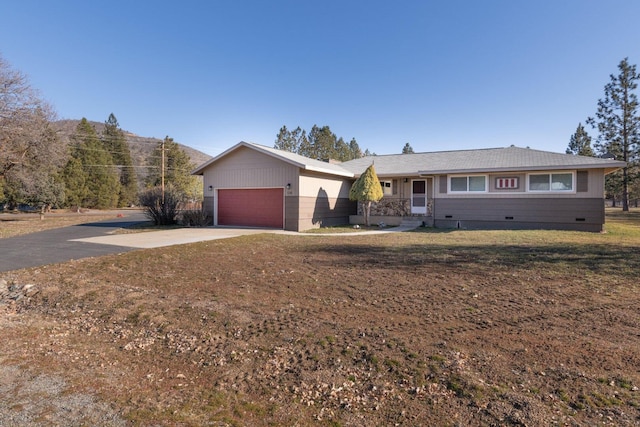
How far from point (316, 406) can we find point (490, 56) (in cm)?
1795

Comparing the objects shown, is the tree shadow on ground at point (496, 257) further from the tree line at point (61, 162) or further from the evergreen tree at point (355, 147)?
the evergreen tree at point (355, 147)

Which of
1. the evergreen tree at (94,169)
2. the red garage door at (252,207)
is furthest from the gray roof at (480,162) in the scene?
the evergreen tree at (94,169)

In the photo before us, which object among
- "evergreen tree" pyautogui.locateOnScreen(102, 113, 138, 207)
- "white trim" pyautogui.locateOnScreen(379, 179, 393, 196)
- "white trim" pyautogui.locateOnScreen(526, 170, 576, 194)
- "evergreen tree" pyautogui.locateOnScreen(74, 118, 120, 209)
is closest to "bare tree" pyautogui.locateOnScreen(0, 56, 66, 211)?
"white trim" pyautogui.locateOnScreen(379, 179, 393, 196)

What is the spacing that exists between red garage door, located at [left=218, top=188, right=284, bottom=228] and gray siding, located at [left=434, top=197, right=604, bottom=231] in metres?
8.29

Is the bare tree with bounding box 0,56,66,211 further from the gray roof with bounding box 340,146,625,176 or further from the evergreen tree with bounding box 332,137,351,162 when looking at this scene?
the evergreen tree with bounding box 332,137,351,162

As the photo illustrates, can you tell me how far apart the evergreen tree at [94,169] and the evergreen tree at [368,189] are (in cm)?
4179

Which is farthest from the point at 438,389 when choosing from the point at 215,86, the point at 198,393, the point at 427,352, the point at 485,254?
the point at 215,86

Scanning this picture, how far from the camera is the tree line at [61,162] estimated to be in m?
18.0

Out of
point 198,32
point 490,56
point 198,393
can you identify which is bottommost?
point 198,393

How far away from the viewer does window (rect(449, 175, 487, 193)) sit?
16562 mm

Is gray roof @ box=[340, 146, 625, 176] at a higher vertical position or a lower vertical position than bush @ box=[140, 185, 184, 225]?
higher

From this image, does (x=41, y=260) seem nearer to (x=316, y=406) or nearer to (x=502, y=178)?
(x=316, y=406)

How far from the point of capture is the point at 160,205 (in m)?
18.5

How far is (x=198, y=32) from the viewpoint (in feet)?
52.3
